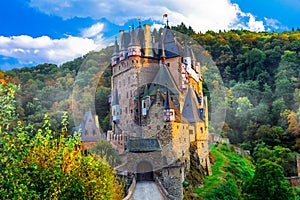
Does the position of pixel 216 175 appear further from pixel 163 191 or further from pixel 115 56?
pixel 115 56

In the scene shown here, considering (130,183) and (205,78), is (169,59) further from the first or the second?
(205,78)

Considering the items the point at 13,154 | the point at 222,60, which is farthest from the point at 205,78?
the point at 13,154

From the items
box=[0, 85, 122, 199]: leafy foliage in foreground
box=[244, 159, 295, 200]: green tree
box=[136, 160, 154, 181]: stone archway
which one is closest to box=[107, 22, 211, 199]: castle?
box=[136, 160, 154, 181]: stone archway

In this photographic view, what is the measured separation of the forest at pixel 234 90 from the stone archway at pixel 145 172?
10319mm

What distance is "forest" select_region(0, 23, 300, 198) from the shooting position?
47.9m

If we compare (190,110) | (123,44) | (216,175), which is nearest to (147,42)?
(123,44)

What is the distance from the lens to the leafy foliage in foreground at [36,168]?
13.5 m

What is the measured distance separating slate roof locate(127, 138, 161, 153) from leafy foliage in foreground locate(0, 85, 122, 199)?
15.1 meters

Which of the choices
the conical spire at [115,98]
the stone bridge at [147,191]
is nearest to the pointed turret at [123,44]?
the conical spire at [115,98]

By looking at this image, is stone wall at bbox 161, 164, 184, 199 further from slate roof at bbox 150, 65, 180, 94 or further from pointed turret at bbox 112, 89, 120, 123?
pointed turret at bbox 112, 89, 120, 123

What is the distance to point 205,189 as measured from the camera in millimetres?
35500

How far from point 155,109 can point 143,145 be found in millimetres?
3710

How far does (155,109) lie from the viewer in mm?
35625

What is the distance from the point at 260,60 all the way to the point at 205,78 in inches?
942
